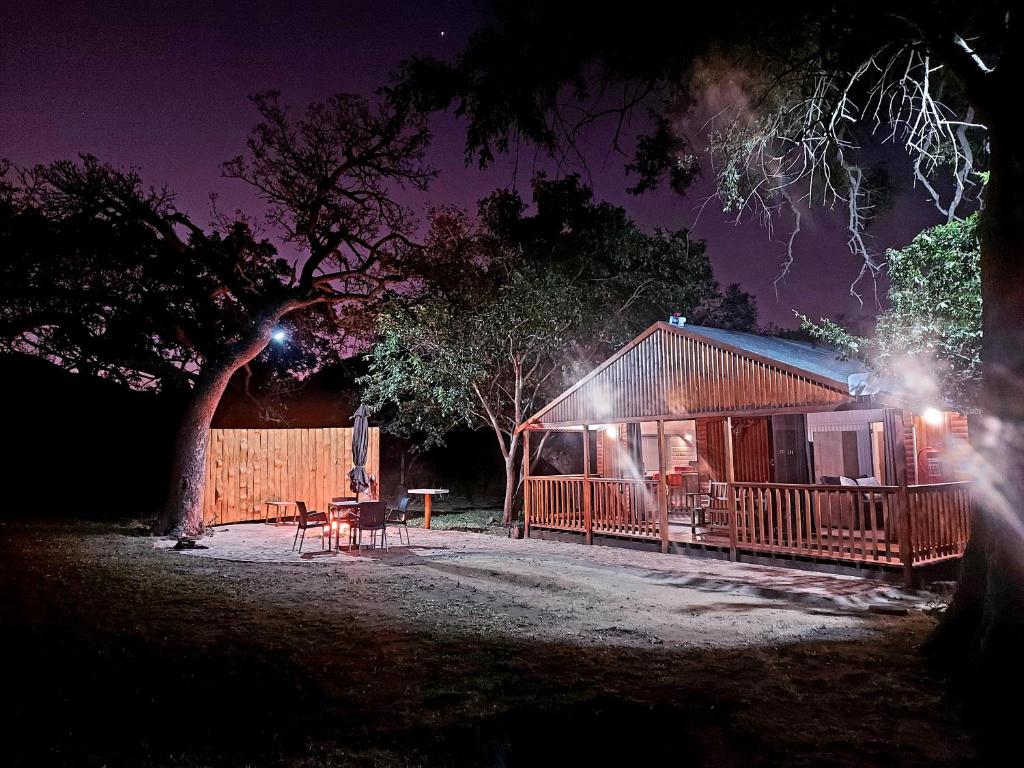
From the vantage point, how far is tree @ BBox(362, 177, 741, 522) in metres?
17.1

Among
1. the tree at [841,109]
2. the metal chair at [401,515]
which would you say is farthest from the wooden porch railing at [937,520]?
the metal chair at [401,515]

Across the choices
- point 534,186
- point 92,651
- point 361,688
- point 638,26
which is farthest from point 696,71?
point 534,186

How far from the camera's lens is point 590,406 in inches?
575

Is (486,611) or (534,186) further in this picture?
(534,186)

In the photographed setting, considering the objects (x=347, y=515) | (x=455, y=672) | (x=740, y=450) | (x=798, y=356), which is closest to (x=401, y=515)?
(x=347, y=515)

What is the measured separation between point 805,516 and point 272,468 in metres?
13.2

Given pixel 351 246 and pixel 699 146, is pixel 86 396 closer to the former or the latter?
pixel 351 246

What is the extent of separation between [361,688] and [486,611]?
9.52ft

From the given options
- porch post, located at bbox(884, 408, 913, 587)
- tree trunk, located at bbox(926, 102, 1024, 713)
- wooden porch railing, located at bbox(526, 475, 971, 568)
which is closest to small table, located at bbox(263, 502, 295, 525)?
wooden porch railing, located at bbox(526, 475, 971, 568)

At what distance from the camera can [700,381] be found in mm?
12453

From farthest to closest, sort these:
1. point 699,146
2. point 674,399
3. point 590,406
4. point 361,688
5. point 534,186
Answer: point 534,186 → point 590,406 → point 674,399 → point 699,146 → point 361,688

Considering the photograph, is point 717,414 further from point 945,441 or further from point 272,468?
point 272,468

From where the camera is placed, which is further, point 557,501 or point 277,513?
point 277,513

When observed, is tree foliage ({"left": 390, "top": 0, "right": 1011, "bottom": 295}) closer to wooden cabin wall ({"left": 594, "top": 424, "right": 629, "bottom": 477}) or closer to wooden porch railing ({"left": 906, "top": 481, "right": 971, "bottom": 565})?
wooden porch railing ({"left": 906, "top": 481, "right": 971, "bottom": 565})
